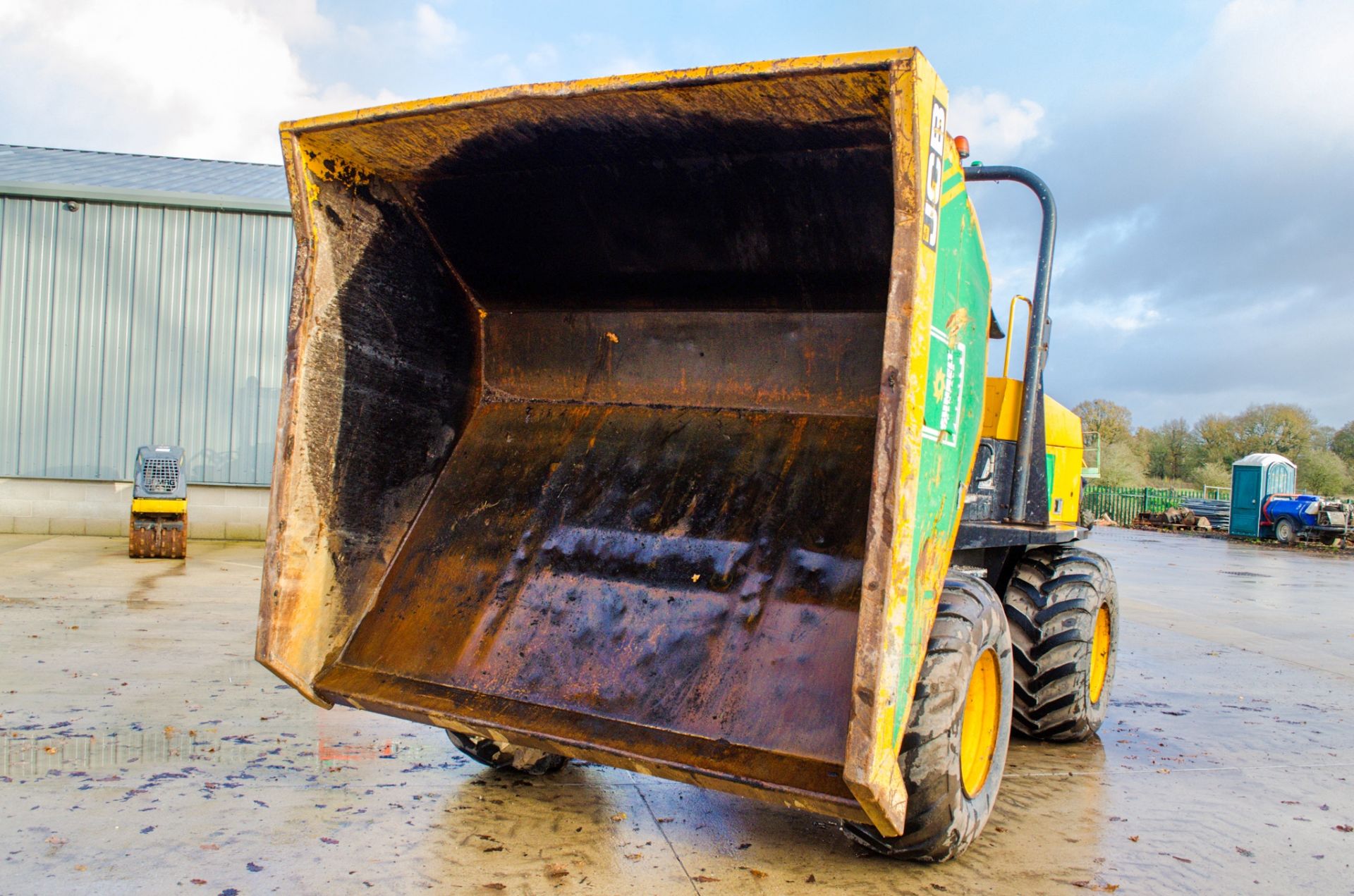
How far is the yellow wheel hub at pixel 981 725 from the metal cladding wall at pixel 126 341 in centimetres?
1204

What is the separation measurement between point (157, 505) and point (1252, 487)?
25.8 meters

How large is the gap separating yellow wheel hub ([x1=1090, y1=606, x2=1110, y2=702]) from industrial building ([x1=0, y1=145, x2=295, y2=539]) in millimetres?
11329

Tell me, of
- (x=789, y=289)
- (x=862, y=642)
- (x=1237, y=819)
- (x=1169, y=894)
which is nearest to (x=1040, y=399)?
(x=789, y=289)

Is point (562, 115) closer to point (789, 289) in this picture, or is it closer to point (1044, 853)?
point (789, 289)

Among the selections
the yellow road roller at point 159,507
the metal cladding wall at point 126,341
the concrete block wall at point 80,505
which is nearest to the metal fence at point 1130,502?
the metal cladding wall at point 126,341

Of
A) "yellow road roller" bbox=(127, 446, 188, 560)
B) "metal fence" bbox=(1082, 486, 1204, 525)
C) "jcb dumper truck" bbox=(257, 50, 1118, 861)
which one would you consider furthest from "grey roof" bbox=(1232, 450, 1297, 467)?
"jcb dumper truck" bbox=(257, 50, 1118, 861)

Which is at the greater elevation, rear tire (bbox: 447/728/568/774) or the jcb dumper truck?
the jcb dumper truck

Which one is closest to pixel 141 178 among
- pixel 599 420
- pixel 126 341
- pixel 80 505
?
pixel 126 341

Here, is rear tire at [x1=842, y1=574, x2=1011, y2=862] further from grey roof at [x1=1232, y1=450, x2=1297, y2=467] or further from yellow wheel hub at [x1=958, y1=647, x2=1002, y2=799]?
grey roof at [x1=1232, y1=450, x2=1297, y2=467]

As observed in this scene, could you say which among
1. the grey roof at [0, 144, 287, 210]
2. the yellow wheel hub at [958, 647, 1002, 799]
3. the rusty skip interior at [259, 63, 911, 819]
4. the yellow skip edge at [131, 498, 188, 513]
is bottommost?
the yellow skip edge at [131, 498, 188, 513]

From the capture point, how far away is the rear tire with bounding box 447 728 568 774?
3.94 meters

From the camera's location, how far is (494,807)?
367 centimetres

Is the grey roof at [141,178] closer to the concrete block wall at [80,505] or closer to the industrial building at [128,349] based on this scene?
the industrial building at [128,349]

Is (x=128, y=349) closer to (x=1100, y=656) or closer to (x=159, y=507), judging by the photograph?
(x=159, y=507)
